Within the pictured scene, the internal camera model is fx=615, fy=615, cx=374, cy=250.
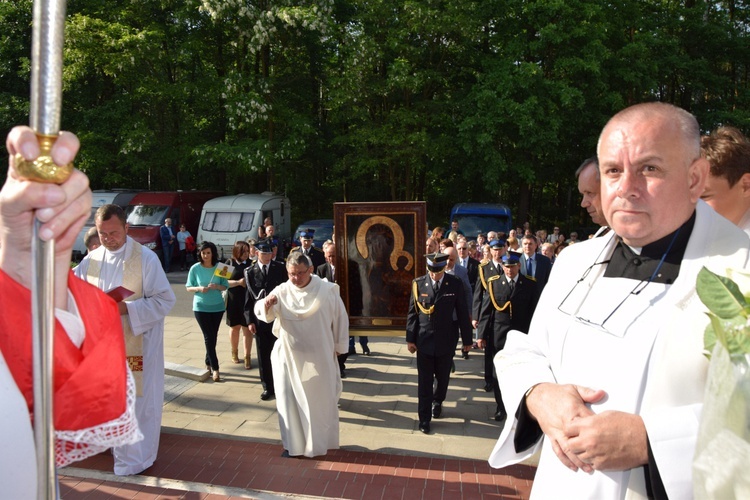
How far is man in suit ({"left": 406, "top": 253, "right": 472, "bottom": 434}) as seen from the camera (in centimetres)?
689

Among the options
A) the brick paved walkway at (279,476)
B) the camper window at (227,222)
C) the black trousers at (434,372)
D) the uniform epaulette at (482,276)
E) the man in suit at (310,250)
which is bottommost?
the brick paved walkway at (279,476)

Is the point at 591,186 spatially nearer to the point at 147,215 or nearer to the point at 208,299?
the point at 208,299

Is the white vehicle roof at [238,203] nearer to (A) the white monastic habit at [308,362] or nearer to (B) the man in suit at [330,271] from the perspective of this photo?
(B) the man in suit at [330,271]

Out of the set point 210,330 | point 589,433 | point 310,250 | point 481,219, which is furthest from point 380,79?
point 589,433

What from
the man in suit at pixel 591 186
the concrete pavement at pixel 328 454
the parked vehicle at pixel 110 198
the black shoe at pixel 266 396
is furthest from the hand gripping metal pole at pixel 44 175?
the parked vehicle at pixel 110 198

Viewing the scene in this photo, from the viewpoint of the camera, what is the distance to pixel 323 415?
5848 mm

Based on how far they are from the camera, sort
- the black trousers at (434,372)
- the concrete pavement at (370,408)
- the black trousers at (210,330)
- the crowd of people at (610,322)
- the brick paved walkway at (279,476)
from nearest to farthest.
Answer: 1. the crowd of people at (610,322)
2. the brick paved walkway at (279,476)
3. the concrete pavement at (370,408)
4. the black trousers at (434,372)
5. the black trousers at (210,330)

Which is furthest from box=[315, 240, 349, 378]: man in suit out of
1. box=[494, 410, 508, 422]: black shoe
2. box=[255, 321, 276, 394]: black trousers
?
box=[494, 410, 508, 422]: black shoe

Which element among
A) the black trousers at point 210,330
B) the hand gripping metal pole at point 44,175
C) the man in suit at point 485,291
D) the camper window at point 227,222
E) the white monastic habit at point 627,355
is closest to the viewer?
the hand gripping metal pole at point 44,175

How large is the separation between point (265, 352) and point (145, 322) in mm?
2664

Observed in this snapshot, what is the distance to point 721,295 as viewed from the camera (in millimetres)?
1158

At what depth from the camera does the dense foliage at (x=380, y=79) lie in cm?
2017

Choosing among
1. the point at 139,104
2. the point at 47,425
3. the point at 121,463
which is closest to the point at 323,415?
the point at 121,463

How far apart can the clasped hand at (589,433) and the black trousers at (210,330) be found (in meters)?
6.79
